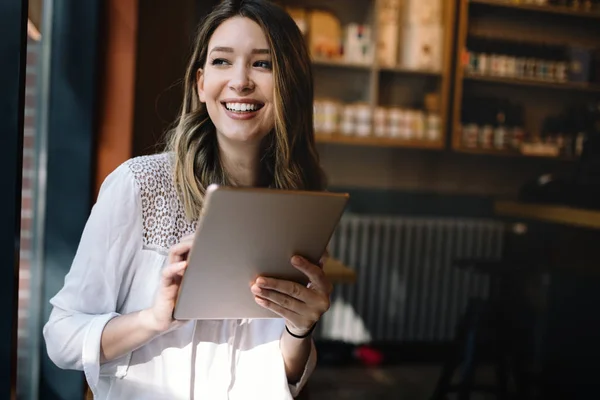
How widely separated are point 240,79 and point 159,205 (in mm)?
244

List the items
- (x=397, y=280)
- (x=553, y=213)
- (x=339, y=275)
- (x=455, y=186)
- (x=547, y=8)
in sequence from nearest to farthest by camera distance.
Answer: (x=339, y=275), (x=553, y=213), (x=547, y=8), (x=455, y=186), (x=397, y=280)

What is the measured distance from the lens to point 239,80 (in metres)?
0.97

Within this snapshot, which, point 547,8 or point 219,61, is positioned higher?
point 547,8

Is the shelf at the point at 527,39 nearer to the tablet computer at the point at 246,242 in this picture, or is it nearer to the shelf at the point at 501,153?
the shelf at the point at 501,153

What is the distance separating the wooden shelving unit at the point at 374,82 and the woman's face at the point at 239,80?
6.32ft

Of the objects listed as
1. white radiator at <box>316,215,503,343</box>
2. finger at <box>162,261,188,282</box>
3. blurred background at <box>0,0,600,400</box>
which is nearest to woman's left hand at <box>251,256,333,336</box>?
finger at <box>162,261,188,282</box>

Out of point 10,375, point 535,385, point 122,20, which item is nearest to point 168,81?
point 122,20

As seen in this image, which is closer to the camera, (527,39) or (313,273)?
(313,273)

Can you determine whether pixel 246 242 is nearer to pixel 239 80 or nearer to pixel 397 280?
pixel 239 80

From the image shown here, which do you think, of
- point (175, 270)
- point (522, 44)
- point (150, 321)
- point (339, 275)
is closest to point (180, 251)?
point (175, 270)

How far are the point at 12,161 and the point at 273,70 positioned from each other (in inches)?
16.5

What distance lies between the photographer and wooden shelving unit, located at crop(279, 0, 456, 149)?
9.48 ft

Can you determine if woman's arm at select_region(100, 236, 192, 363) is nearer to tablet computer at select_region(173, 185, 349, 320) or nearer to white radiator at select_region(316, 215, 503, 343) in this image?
tablet computer at select_region(173, 185, 349, 320)

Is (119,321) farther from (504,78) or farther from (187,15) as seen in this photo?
(504,78)
